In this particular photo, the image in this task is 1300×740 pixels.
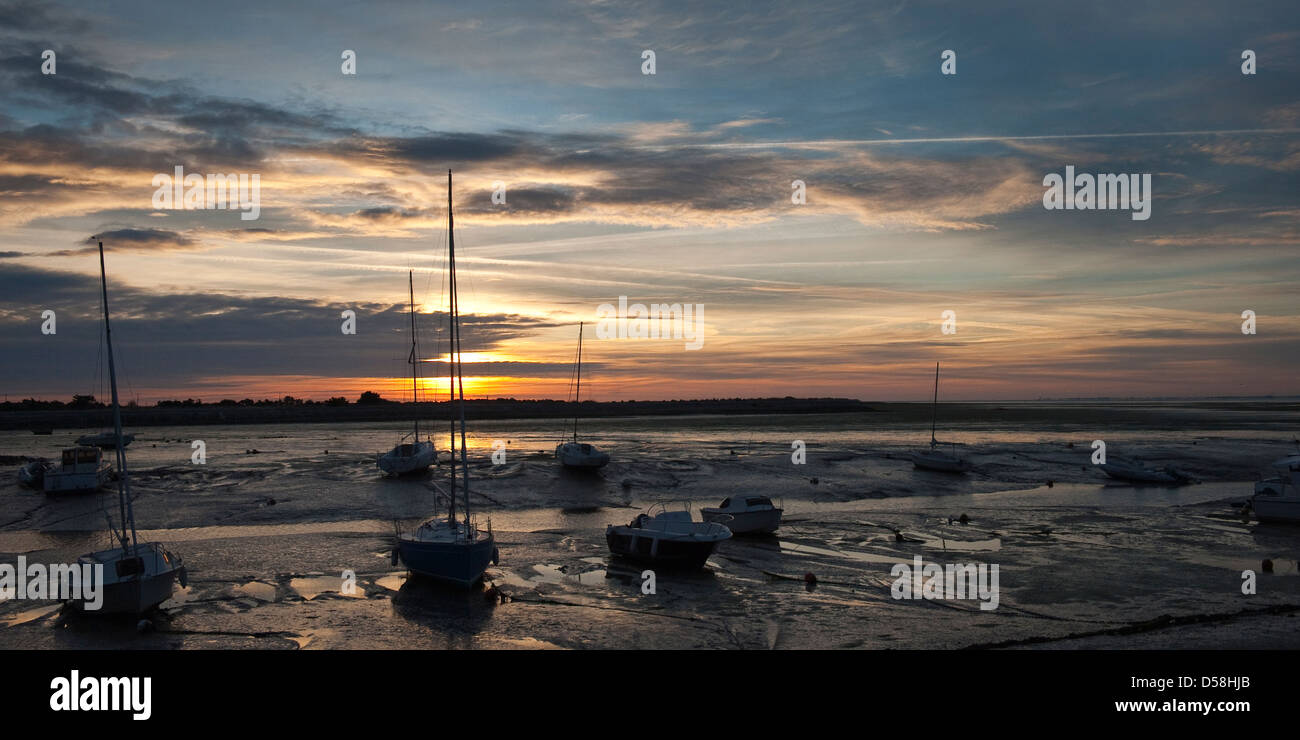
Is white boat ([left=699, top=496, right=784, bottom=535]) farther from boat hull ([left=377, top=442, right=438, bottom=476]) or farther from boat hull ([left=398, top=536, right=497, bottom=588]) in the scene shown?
boat hull ([left=377, top=442, right=438, bottom=476])

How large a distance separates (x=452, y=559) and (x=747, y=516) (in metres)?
14.0

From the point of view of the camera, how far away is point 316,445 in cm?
8619

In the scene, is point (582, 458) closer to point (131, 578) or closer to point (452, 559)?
point (452, 559)

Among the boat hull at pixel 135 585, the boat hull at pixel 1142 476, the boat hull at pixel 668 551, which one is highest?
the boat hull at pixel 135 585

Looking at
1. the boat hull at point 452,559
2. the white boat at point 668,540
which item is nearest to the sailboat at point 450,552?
the boat hull at point 452,559

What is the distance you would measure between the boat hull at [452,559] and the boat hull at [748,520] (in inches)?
460

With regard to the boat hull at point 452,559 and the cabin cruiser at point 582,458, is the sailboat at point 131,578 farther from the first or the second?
the cabin cruiser at point 582,458

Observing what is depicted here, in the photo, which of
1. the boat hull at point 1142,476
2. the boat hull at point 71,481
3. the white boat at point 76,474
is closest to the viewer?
the boat hull at point 71,481

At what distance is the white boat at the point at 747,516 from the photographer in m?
34.1

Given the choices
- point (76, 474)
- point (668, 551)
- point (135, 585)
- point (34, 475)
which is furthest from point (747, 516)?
point (34, 475)

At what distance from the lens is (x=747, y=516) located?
34.3 metres

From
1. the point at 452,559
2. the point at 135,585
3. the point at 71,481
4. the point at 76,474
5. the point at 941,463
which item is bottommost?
the point at 941,463
